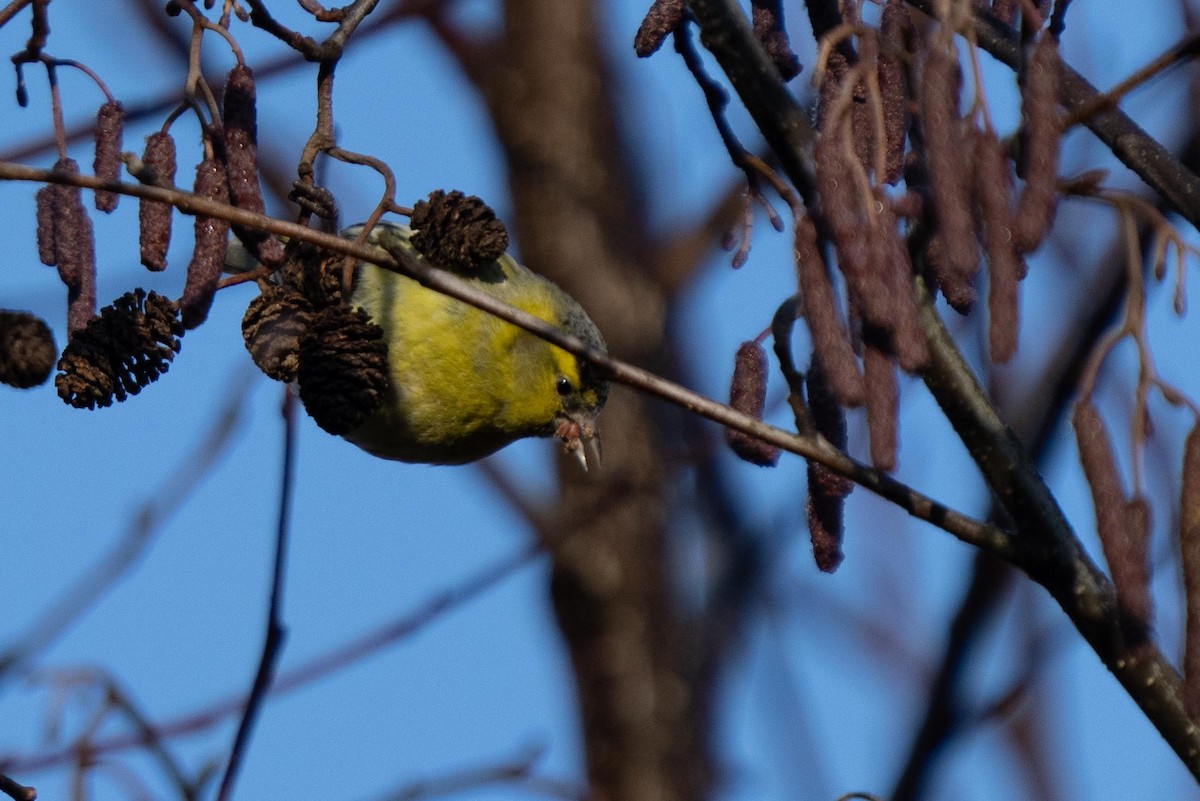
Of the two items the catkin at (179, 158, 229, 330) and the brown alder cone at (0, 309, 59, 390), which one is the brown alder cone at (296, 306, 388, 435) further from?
the brown alder cone at (0, 309, 59, 390)

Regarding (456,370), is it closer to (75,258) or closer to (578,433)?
(578,433)

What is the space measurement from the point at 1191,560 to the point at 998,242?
0.38 metres

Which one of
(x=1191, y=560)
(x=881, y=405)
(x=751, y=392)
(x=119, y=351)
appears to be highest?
(x=119, y=351)

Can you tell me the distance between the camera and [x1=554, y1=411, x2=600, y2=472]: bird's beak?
9.78ft

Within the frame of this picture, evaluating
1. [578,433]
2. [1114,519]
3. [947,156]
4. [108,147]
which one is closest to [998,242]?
[947,156]

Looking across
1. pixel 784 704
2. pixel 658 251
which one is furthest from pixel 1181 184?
pixel 658 251

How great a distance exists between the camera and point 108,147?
1.71 m

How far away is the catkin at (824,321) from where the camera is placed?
1.34 meters

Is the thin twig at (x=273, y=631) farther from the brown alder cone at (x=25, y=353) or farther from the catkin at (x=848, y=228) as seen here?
the catkin at (x=848, y=228)

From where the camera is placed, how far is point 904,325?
1279 millimetres

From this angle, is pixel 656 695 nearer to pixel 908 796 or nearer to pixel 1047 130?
pixel 908 796

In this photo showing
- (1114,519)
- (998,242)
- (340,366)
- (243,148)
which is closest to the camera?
(998,242)

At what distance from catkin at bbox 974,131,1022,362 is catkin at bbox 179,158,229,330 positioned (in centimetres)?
81

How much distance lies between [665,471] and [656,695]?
26.4 inches
